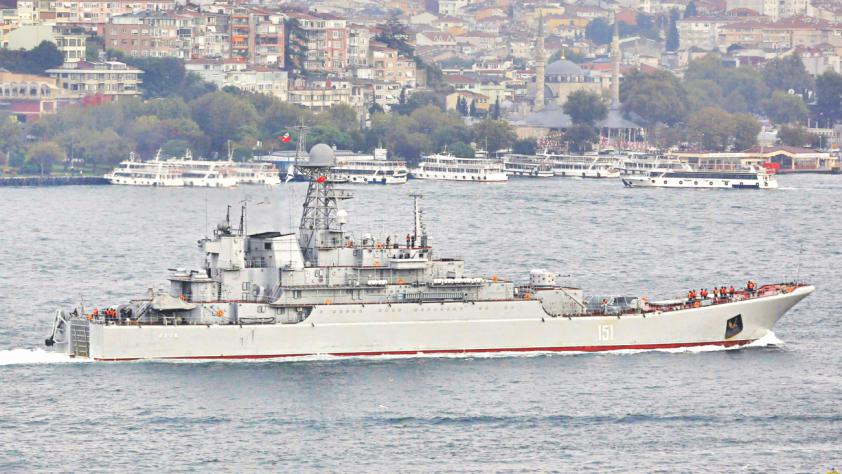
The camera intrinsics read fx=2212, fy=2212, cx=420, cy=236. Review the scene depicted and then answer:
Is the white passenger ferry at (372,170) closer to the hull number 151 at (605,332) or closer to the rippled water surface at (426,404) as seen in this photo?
the rippled water surface at (426,404)

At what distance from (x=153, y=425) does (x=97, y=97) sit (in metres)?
115

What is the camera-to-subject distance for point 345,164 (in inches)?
5778

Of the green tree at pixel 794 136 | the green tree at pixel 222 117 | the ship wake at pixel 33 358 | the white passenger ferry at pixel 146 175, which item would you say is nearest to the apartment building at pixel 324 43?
the green tree at pixel 222 117

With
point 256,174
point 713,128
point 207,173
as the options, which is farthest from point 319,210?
point 713,128

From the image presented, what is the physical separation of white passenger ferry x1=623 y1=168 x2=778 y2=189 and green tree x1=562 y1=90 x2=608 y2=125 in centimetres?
3515

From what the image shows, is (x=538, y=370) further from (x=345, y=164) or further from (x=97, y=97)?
(x=97, y=97)

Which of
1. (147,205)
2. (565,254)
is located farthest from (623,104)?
(565,254)

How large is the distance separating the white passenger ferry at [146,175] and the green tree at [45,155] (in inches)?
187

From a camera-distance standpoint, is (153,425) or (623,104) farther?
(623,104)

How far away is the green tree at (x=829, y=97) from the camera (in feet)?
643

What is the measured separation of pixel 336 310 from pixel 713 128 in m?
118

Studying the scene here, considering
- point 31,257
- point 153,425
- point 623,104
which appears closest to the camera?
point 153,425

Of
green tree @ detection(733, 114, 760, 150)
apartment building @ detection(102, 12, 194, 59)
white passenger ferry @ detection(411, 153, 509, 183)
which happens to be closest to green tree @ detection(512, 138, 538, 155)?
white passenger ferry @ detection(411, 153, 509, 183)

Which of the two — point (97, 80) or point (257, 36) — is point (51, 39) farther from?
point (257, 36)
